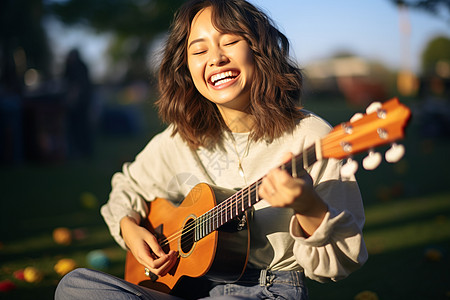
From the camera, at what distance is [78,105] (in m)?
8.55

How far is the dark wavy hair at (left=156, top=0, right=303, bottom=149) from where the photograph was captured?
1925 mm

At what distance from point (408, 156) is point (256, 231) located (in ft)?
22.9

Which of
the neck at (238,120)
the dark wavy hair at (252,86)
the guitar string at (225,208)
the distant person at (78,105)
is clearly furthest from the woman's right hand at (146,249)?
the distant person at (78,105)

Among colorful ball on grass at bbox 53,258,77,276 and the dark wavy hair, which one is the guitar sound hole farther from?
colorful ball on grass at bbox 53,258,77,276

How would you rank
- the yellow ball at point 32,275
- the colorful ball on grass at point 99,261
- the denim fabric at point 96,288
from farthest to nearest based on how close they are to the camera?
the colorful ball on grass at point 99,261, the yellow ball at point 32,275, the denim fabric at point 96,288

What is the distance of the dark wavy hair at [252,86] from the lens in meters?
1.92

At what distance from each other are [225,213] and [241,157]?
1.16ft

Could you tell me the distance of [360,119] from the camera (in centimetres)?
128

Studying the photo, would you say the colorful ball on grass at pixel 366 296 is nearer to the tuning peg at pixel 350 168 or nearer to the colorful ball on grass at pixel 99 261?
the tuning peg at pixel 350 168

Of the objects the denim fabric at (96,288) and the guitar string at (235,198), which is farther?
the denim fabric at (96,288)

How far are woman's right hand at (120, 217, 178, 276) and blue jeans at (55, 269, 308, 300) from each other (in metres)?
0.15

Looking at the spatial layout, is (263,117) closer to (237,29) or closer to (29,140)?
(237,29)

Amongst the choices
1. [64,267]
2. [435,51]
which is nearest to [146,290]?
[64,267]

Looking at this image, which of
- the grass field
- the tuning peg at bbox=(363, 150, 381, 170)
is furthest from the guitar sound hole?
the grass field
